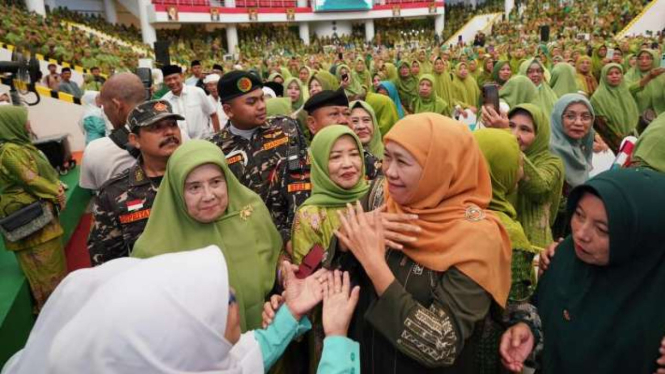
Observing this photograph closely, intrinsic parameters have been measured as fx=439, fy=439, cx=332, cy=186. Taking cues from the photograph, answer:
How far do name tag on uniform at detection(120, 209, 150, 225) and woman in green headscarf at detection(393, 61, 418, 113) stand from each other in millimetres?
6078

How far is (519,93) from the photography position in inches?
171

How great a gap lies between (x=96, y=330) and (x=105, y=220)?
1.20 metres

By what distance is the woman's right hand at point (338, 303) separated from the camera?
1196 mm

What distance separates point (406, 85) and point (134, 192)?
628 centimetres

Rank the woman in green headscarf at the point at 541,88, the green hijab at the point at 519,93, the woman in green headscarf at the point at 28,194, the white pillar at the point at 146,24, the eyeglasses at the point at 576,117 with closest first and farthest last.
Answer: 1. the eyeglasses at the point at 576,117
2. the woman in green headscarf at the point at 28,194
3. the green hijab at the point at 519,93
4. the woman in green headscarf at the point at 541,88
5. the white pillar at the point at 146,24

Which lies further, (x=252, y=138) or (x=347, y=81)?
(x=347, y=81)

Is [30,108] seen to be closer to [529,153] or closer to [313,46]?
[529,153]

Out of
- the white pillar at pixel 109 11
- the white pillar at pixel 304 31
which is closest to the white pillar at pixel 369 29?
the white pillar at pixel 304 31

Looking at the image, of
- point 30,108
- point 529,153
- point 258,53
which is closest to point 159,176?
point 529,153

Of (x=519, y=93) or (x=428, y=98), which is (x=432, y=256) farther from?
(x=428, y=98)

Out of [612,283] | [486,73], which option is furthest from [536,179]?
[486,73]

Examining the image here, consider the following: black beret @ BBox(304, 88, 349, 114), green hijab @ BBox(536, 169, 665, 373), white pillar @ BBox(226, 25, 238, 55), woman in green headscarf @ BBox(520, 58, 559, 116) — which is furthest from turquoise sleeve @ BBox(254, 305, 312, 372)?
white pillar @ BBox(226, 25, 238, 55)

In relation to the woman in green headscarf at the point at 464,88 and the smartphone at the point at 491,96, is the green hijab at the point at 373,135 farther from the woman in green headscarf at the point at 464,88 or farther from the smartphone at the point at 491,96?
the woman in green headscarf at the point at 464,88

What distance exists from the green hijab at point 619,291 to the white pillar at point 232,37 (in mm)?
27539
